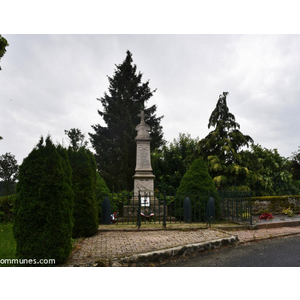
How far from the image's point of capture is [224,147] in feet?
48.1

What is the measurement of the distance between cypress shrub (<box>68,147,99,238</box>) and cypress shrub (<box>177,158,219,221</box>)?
156 inches

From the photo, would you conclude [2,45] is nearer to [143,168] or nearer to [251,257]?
[143,168]

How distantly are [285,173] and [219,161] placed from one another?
5229 millimetres

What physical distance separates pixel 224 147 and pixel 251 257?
1087 cm

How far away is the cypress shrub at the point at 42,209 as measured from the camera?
11.6ft

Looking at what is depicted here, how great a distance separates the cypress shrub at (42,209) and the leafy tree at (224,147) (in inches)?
457

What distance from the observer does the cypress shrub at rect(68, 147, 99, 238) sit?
5.81m

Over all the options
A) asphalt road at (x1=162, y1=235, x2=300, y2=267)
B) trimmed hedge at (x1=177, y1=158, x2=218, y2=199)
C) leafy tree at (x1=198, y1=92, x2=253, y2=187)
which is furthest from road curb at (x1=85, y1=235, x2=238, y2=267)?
leafy tree at (x1=198, y1=92, x2=253, y2=187)

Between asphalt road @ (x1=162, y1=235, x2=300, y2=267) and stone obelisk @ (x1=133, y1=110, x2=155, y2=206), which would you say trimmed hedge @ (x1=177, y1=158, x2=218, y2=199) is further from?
asphalt road @ (x1=162, y1=235, x2=300, y2=267)

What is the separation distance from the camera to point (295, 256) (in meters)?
4.32

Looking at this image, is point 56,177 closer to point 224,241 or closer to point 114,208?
point 224,241

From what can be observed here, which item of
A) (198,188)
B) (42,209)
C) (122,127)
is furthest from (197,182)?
(122,127)

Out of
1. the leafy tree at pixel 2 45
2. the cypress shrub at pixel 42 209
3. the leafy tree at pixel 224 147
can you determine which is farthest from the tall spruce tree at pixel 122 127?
the cypress shrub at pixel 42 209

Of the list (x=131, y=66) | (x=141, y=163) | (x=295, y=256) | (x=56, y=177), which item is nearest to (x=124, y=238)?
(x=56, y=177)
